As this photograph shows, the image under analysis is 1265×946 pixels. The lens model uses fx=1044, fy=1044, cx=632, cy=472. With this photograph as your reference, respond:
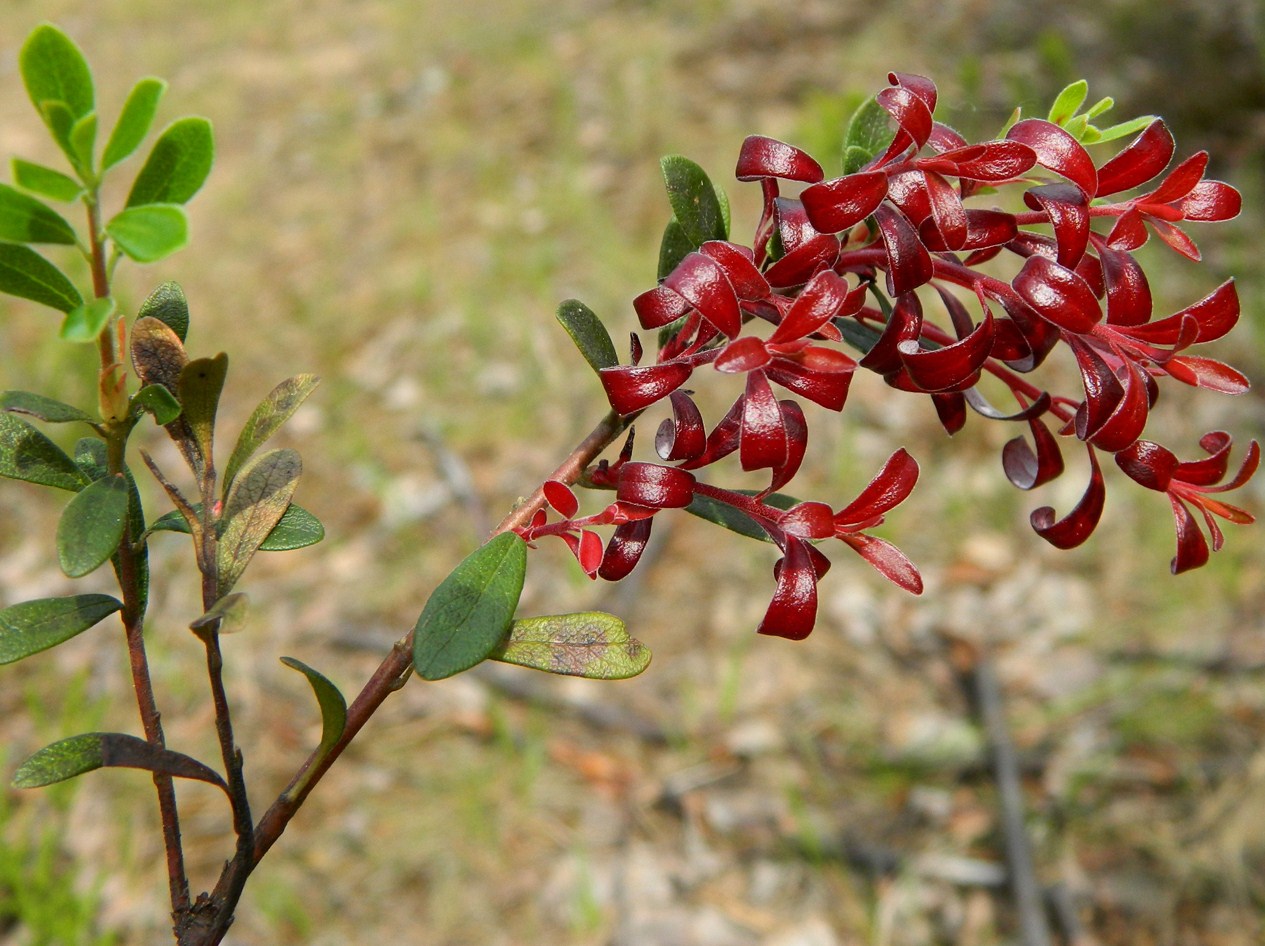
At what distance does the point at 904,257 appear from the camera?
0.45 m

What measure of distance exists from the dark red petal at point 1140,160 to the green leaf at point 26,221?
451 mm

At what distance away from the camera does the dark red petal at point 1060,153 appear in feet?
1.52

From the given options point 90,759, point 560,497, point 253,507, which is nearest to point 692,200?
point 560,497

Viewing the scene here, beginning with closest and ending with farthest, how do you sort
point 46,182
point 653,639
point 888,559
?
1. point 46,182
2. point 888,559
3. point 653,639

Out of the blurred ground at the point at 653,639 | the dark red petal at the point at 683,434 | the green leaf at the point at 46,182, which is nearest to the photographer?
the green leaf at the point at 46,182

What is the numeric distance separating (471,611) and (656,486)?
104 mm

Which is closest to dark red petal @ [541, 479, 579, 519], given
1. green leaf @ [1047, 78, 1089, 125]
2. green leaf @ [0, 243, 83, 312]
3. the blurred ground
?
green leaf @ [0, 243, 83, 312]

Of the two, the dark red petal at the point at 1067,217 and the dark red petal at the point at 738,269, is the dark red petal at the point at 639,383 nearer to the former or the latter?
the dark red petal at the point at 738,269

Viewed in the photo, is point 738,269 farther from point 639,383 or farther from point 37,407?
point 37,407

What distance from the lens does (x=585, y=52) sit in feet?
12.3

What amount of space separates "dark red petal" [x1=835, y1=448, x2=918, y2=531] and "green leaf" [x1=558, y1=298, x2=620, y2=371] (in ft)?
0.45

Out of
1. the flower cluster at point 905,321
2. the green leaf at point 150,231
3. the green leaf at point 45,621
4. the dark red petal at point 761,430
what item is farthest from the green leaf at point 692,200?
the green leaf at point 45,621

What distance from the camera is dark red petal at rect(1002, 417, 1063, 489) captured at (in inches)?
21.4

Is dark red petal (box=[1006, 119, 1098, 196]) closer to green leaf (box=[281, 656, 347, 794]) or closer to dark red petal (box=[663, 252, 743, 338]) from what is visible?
dark red petal (box=[663, 252, 743, 338])
